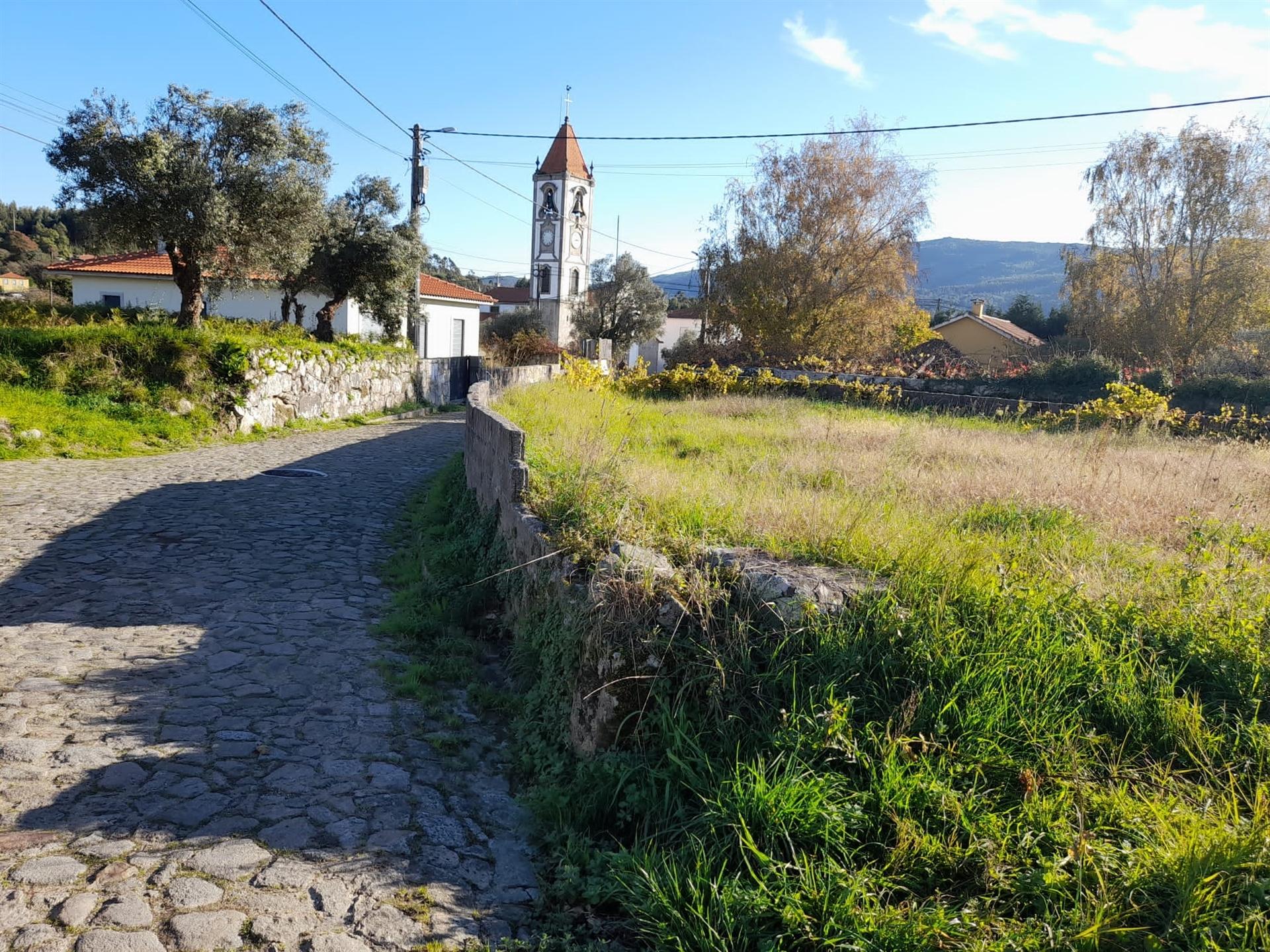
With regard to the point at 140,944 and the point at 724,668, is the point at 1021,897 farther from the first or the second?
the point at 140,944

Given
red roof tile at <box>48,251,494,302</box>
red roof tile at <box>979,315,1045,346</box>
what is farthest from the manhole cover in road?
red roof tile at <box>979,315,1045,346</box>

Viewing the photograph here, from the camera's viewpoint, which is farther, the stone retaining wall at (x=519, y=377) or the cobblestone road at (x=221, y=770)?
the stone retaining wall at (x=519, y=377)

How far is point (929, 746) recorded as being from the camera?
3.22m

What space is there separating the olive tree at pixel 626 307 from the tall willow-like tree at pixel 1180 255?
27.0 meters

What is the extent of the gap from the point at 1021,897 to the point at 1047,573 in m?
2.10

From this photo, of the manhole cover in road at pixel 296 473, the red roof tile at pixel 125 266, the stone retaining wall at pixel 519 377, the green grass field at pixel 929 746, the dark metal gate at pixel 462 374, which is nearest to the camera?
the green grass field at pixel 929 746

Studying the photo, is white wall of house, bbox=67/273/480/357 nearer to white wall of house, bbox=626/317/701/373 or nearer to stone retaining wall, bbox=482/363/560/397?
stone retaining wall, bbox=482/363/560/397

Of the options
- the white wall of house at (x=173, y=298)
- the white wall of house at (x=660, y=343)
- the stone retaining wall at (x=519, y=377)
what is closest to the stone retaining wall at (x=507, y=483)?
the stone retaining wall at (x=519, y=377)

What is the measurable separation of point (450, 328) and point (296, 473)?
31155 mm

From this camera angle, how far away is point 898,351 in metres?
31.7

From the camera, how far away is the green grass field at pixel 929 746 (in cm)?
261

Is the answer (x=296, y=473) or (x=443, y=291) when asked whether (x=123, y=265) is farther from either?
(x=296, y=473)

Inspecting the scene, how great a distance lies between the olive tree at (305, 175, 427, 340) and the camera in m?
23.4

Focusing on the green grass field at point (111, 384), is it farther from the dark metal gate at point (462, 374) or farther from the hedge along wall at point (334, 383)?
the dark metal gate at point (462, 374)
